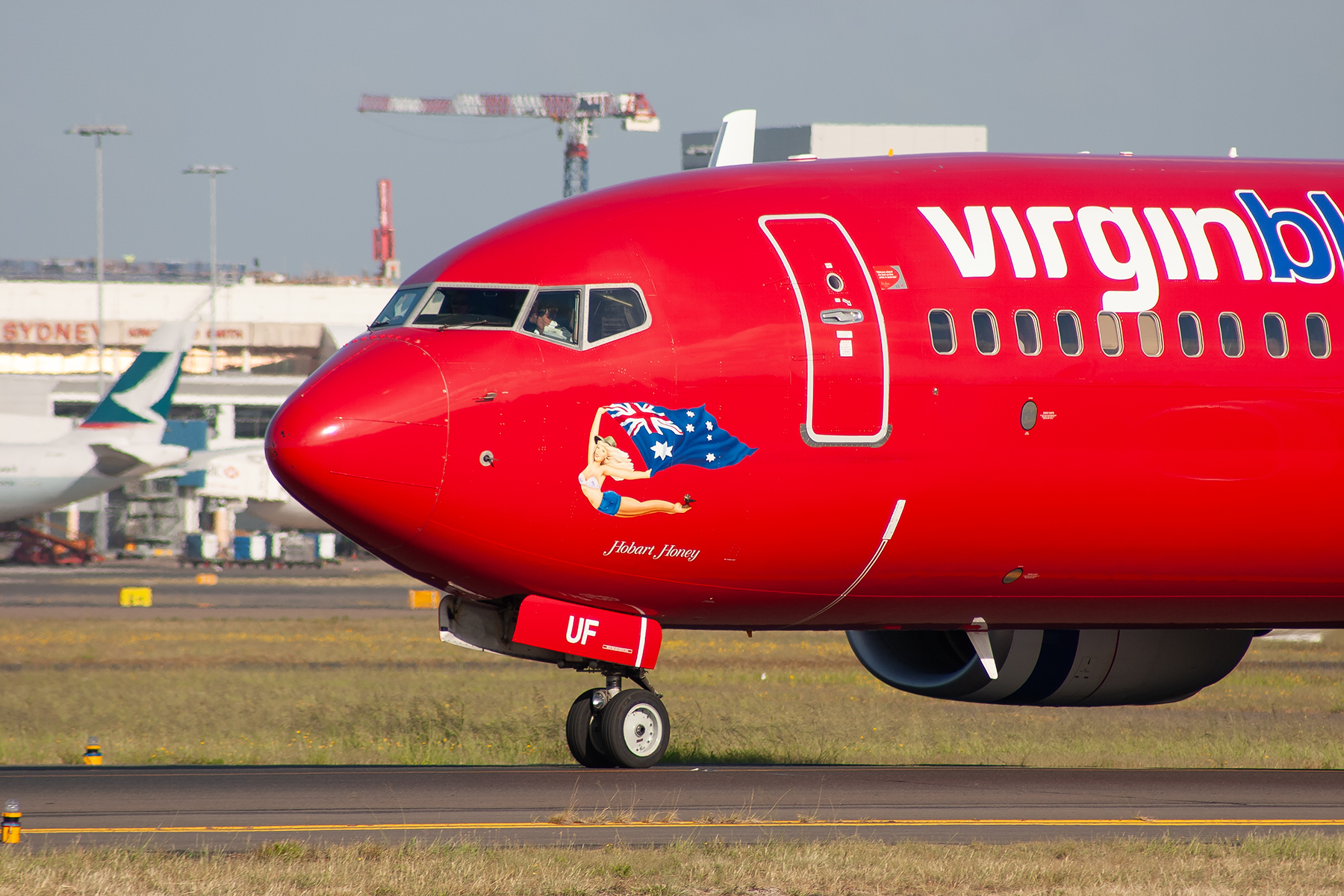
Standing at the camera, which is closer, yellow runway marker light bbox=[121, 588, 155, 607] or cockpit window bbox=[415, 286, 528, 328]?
cockpit window bbox=[415, 286, 528, 328]

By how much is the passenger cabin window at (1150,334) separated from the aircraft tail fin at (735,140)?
5508mm

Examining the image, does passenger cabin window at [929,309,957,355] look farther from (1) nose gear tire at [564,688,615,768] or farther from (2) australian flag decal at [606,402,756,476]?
(1) nose gear tire at [564,688,615,768]

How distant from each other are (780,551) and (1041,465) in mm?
2700

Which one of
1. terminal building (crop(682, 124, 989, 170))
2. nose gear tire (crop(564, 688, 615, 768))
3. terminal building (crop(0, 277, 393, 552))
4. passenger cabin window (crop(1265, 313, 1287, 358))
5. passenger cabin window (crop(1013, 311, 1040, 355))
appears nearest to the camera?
nose gear tire (crop(564, 688, 615, 768))

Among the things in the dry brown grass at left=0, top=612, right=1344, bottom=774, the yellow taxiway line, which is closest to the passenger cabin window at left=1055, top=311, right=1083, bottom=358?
the yellow taxiway line

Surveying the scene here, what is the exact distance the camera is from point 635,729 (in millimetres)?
16000

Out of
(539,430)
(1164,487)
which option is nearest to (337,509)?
(539,430)

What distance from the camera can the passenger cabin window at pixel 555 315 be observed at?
1520 centimetres

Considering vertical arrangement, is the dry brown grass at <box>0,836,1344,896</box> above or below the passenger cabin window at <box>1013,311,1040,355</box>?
below

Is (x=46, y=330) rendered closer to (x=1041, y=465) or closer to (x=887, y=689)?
(x=887, y=689)

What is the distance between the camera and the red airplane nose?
14.3m

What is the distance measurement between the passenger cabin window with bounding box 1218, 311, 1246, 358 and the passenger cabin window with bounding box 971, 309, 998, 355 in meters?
2.40

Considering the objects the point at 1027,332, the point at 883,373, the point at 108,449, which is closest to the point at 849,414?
the point at 883,373

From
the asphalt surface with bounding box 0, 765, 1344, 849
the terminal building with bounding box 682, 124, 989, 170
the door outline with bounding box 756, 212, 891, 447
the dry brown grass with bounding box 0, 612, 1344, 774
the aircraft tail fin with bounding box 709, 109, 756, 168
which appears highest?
the terminal building with bounding box 682, 124, 989, 170
